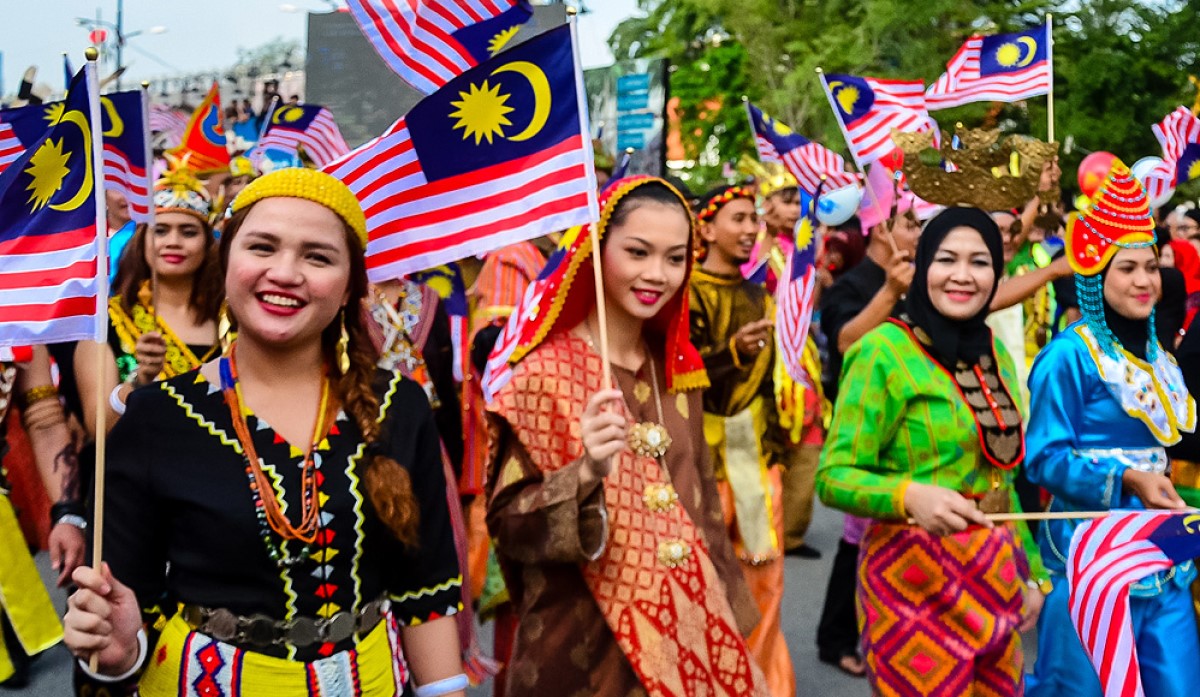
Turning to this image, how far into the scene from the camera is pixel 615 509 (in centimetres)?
325

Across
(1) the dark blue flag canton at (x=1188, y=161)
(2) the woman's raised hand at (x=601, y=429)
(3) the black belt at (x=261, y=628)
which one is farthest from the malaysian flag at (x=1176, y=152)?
(3) the black belt at (x=261, y=628)

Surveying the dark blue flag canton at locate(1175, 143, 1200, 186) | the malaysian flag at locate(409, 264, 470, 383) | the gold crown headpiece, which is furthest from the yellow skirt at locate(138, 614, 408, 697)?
the dark blue flag canton at locate(1175, 143, 1200, 186)

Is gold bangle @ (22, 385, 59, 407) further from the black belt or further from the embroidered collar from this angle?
the embroidered collar

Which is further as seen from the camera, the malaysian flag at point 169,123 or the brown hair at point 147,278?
the malaysian flag at point 169,123

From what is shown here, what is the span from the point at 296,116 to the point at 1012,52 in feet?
15.4

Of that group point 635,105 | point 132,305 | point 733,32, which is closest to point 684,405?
point 132,305

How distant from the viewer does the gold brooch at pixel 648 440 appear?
335 centimetres

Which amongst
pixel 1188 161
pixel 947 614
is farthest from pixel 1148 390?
pixel 1188 161

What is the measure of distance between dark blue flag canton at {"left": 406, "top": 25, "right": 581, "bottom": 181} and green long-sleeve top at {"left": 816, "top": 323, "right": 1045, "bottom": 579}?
4.25ft

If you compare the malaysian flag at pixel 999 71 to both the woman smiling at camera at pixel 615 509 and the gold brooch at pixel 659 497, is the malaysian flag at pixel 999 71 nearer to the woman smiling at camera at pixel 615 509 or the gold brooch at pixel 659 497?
the woman smiling at camera at pixel 615 509

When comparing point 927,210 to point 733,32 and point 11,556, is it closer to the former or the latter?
point 11,556

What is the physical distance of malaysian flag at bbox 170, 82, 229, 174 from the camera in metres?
7.58

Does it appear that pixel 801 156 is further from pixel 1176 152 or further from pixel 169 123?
pixel 169 123

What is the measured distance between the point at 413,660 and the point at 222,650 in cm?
40
